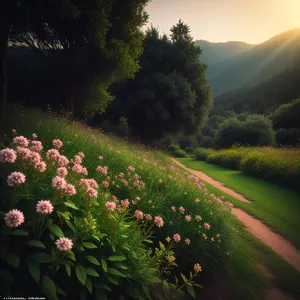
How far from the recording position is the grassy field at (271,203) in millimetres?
8438

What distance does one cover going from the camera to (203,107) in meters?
29.1

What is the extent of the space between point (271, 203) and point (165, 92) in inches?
728

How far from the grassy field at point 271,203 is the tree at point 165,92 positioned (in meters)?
12.7

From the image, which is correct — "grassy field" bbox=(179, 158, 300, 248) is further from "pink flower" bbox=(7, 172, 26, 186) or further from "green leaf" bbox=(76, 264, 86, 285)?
"pink flower" bbox=(7, 172, 26, 186)

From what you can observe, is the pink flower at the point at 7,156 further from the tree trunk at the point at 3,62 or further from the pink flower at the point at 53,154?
the tree trunk at the point at 3,62

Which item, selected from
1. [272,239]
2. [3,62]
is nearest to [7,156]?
[272,239]

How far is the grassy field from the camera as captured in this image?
27.7ft

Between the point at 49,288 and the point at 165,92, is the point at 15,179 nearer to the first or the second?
the point at 49,288

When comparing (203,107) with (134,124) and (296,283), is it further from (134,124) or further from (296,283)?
(296,283)

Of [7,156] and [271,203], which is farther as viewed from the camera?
[271,203]

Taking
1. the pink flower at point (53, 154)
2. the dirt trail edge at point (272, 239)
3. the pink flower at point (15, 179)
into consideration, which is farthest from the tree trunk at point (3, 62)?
the dirt trail edge at point (272, 239)

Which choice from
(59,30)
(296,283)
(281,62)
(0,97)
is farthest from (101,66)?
(281,62)

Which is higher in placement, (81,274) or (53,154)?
(53,154)

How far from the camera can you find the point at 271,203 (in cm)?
1101
